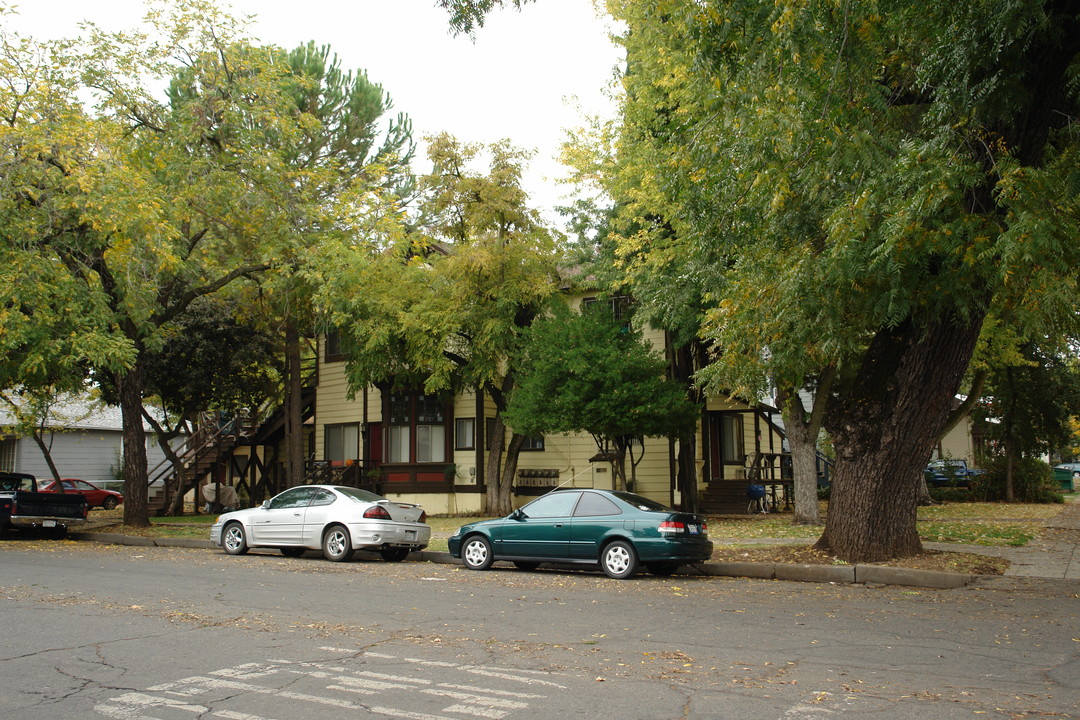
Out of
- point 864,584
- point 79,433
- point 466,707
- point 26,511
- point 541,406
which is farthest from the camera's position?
point 79,433

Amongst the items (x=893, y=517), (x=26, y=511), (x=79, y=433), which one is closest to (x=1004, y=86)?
(x=893, y=517)

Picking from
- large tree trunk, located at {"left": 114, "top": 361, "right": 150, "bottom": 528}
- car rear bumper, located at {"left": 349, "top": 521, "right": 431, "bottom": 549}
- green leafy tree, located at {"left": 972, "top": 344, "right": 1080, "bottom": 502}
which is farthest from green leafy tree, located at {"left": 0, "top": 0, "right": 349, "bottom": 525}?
green leafy tree, located at {"left": 972, "top": 344, "right": 1080, "bottom": 502}

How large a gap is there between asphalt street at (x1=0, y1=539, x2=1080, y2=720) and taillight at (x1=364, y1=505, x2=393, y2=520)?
3.48m

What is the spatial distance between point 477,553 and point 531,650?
24.0 ft

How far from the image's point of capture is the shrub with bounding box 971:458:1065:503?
3309 cm

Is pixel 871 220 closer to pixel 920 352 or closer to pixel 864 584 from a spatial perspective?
pixel 920 352

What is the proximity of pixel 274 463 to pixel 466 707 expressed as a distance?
30340 mm

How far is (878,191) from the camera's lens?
392 inches

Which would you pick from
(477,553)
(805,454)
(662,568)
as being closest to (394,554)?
(477,553)

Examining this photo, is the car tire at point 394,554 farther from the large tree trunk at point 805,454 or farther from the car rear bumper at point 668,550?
the large tree trunk at point 805,454

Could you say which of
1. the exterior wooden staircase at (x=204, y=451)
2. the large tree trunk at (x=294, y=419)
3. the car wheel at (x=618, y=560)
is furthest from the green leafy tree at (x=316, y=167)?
the car wheel at (x=618, y=560)

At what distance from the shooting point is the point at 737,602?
417 inches

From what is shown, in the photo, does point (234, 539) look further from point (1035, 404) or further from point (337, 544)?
point (1035, 404)

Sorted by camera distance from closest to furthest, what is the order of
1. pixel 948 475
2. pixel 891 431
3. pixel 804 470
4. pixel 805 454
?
pixel 891 431 < pixel 805 454 < pixel 804 470 < pixel 948 475
